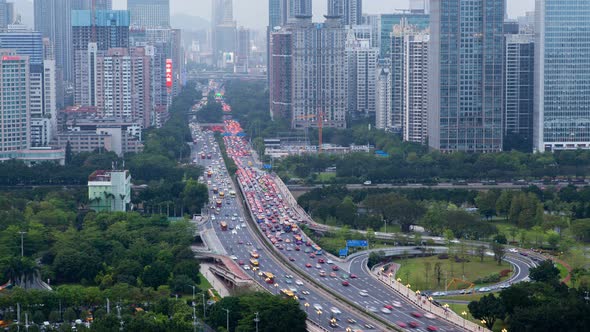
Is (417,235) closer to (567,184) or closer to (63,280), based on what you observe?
(63,280)

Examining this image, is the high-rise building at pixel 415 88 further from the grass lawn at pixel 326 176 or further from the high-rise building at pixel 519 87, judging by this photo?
the grass lawn at pixel 326 176

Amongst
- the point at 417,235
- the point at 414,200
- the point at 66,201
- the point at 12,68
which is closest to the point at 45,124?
the point at 12,68

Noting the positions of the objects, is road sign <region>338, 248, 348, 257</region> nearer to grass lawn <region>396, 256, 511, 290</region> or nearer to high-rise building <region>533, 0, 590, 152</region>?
grass lawn <region>396, 256, 511, 290</region>

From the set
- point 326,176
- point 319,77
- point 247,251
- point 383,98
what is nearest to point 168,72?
point 319,77

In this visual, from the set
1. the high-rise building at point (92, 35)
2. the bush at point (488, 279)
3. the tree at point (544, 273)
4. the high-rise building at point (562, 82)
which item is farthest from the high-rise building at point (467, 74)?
the tree at point (544, 273)

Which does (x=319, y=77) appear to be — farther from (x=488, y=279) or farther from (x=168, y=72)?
(x=488, y=279)

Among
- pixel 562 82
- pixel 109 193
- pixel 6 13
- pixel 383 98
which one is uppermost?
pixel 6 13
